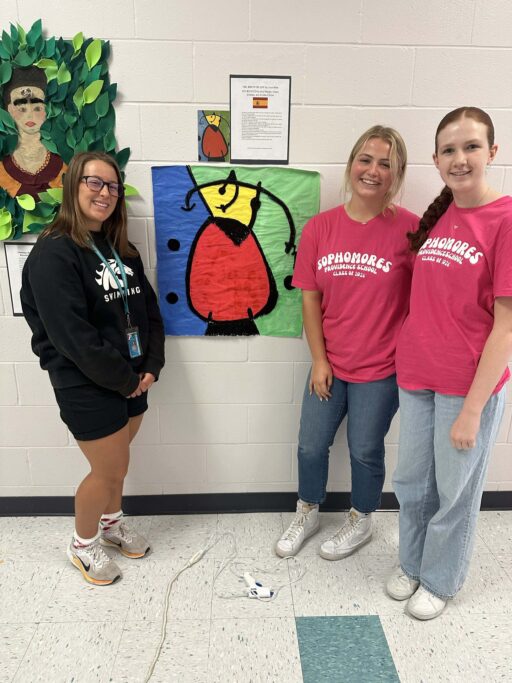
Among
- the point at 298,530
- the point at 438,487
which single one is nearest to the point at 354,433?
the point at 438,487

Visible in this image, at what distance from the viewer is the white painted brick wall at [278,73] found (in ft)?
5.79

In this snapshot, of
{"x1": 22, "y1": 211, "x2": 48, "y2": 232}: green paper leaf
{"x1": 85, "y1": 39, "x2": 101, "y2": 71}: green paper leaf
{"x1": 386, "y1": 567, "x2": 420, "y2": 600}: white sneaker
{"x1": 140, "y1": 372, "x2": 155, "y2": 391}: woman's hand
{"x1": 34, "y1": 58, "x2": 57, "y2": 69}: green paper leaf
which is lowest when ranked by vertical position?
{"x1": 386, "y1": 567, "x2": 420, "y2": 600}: white sneaker

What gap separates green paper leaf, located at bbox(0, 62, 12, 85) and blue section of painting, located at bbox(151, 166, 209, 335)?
56 centimetres

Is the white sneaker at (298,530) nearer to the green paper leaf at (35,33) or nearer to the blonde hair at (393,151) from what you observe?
the blonde hair at (393,151)

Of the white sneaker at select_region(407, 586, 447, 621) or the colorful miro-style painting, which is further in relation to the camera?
the colorful miro-style painting

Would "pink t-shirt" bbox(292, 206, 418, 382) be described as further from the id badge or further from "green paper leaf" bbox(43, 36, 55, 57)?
"green paper leaf" bbox(43, 36, 55, 57)

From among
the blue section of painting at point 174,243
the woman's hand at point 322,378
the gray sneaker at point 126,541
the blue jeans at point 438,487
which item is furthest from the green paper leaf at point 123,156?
the gray sneaker at point 126,541

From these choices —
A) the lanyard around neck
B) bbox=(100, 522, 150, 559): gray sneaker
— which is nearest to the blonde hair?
the lanyard around neck

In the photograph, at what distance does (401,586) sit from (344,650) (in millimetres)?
331

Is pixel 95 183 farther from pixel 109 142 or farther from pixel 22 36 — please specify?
pixel 22 36

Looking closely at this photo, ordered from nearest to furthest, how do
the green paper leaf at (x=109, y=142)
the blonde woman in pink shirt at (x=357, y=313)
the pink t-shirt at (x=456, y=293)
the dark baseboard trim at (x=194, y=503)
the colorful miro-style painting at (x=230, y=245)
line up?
the pink t-shirt at (x=456, y=293) < the blonde woman in pink shirt at (x=357, y=313) < the green paper leaf at (x=109, y=142) < the colorful miro-style painting at (x=230, y=245) < the dark baseboard trim at (x=194, y=503)

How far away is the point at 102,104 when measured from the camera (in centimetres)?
178

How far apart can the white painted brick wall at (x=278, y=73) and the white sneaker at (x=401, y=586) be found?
81cm

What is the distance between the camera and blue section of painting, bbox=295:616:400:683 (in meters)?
1.50
